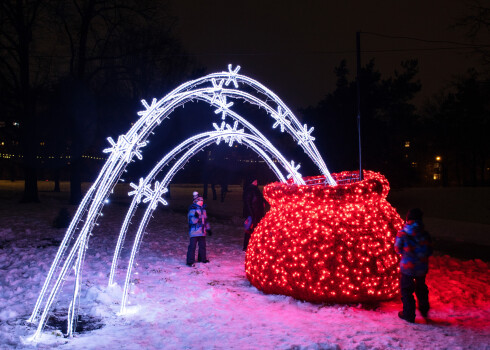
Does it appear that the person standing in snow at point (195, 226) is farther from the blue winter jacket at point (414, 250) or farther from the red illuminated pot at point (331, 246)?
the blue winter jacket at point (414, 250)

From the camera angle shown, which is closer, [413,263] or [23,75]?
[413,263]

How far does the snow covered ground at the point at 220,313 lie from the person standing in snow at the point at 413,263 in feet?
0.80

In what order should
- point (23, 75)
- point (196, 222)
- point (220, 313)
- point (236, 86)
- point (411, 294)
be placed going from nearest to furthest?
point (411, 294) < point (220, 313) < point (236, 86) < point (196, 222) < point (23, 75)

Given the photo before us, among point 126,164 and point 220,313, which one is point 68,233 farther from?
point 220,313

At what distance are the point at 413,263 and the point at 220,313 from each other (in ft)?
8.95

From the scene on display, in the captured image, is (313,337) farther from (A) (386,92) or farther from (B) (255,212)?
(A) (386,92)

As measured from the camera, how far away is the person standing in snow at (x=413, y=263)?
6.07 metres

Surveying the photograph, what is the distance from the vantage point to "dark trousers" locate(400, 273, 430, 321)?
597 centimetres

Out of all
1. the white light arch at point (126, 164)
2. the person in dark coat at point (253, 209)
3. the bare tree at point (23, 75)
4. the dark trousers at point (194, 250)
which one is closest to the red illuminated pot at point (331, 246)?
the white light arch at point (126, 164)

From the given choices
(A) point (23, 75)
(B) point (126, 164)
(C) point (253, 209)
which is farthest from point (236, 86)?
(A) point (23, 75)

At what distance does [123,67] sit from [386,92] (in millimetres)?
16786

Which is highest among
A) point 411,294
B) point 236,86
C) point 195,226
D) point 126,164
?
point 236,86

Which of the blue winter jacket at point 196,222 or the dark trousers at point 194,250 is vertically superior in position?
the blue winter jacket at point 196,222

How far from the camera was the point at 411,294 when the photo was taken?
Answer: 238 inches
